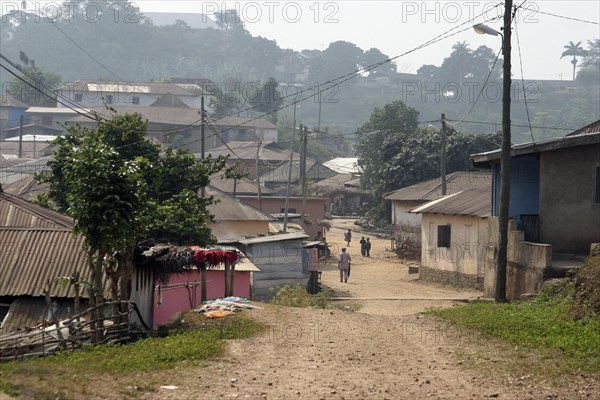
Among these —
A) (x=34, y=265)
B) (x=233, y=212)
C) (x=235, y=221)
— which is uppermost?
(x=233, y=212)

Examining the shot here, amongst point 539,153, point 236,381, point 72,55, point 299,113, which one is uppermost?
point 72,55

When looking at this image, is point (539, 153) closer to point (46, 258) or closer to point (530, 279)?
point (530, 279)

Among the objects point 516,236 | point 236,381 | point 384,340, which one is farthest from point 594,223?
point 236,381

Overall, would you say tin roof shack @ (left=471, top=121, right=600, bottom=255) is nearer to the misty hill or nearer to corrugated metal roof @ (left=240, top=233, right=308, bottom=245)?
corrugated metal roof @ (left=240, top=233, right=308, bottom=245)

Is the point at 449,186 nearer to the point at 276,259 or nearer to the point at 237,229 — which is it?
the point at 237,229

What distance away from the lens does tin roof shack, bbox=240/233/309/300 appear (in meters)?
32.5

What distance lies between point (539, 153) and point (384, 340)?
889 centimetres

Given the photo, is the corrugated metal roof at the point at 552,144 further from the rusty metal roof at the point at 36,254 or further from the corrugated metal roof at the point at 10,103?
the corrugated metal roof at the point at 10,103

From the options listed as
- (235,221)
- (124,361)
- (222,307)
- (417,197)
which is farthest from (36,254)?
(417,197)

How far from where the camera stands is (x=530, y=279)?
22.6 meters

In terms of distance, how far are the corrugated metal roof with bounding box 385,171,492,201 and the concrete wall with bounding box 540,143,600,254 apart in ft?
73.8

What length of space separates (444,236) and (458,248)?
1135mm

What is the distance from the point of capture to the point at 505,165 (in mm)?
22375

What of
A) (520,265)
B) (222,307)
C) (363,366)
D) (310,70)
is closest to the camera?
(363,366)
